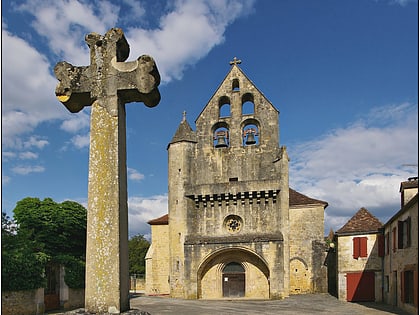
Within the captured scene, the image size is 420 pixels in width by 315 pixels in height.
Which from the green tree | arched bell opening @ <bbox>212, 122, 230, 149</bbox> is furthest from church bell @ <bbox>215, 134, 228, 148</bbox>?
the green tree

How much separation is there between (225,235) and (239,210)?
191cm

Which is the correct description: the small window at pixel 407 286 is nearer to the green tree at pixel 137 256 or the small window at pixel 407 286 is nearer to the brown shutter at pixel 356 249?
the brown shutter at pixel 356 249

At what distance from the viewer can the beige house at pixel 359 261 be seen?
2344 centimetres

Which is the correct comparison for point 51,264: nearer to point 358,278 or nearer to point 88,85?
point 358,278

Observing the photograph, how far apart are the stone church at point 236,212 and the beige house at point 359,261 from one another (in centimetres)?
375

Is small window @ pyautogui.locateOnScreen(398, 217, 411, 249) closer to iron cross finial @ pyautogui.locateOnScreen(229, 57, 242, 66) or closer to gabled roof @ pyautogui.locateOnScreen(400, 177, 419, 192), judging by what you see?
gabled roof @ pyautogui.locateOnScreen(400, 177, 419, 192)

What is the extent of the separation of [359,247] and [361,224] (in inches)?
55.0

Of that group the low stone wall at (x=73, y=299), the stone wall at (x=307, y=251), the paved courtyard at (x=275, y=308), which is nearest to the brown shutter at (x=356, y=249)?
the paved courtyard at (x=275, y=308)

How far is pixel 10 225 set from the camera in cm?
2133

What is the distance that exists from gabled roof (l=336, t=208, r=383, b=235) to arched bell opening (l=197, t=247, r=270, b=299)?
606 cm

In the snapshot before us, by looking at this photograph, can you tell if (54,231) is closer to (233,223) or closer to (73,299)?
(73,299)

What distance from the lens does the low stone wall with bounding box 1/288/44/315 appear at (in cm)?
1675

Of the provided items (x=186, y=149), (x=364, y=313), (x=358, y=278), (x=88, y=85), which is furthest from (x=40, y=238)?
(x=88, y=85)

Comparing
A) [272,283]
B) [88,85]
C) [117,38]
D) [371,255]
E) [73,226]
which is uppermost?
[117,38]
